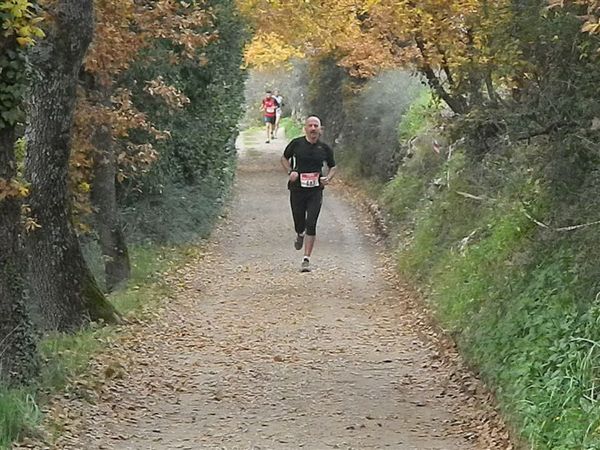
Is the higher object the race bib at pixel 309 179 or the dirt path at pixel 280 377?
the race bib at pixel 309 179

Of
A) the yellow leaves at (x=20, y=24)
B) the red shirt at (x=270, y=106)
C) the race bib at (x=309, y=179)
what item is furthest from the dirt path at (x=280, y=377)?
the red shirt at (x=270, y=106)

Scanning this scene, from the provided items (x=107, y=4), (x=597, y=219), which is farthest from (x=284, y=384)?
(x=107, y=4)

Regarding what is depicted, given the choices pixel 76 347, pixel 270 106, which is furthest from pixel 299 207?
pixel 270 106

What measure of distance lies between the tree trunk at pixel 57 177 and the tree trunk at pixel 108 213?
2.86 metres

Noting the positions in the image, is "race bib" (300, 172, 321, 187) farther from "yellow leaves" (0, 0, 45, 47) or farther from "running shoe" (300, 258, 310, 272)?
"yellow leaves" (0, 0, 45, 47)

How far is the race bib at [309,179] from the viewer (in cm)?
1528

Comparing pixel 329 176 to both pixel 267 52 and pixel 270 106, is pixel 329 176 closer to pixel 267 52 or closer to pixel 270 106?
pixel 267 52

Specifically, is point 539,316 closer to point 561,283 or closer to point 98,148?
point 561,283

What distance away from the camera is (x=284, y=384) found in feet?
30.3

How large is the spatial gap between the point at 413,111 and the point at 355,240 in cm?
384

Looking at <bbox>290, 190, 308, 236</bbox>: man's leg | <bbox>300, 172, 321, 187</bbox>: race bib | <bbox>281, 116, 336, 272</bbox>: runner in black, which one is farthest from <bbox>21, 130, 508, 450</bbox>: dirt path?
<bbox>300, 172, 321, 187</bbox>: race bib

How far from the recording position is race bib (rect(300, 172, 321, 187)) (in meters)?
15.3

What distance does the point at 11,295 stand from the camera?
26.5 ft

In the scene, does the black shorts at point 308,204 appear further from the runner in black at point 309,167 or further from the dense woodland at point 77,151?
the dense woodland at point 77,151
